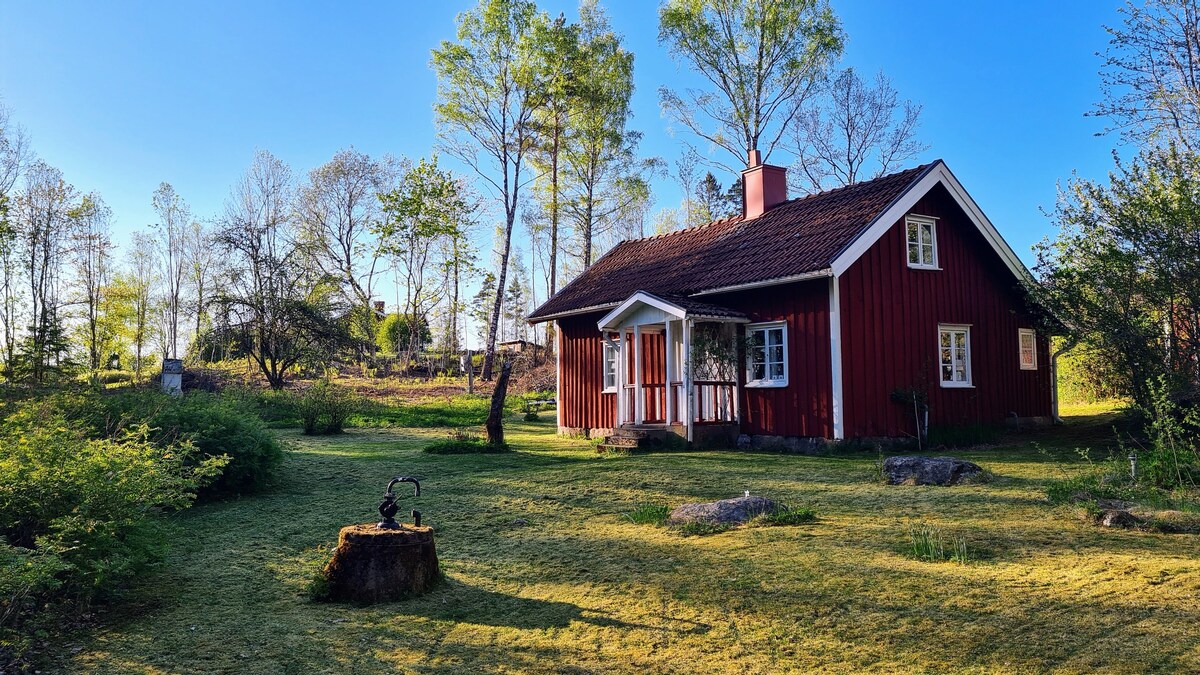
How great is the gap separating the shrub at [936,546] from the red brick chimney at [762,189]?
12725 millimetres

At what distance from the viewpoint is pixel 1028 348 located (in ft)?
55.1

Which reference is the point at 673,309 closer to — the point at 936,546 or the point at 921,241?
the point at 921,241

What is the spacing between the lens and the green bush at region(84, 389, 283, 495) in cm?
948

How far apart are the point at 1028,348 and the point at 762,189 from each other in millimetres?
6703

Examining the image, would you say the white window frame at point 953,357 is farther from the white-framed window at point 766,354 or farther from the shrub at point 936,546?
the shrub at point 936,546

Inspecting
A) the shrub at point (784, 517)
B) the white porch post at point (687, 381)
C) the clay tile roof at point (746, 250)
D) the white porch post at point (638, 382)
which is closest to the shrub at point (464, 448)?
the white porch post at point (638, 382)

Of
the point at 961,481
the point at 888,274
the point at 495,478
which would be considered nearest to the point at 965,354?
the point at 888,274

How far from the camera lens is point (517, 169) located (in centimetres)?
2336

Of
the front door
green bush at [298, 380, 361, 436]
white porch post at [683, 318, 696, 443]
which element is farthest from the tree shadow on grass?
green bush at [298, 380, 361, 436]

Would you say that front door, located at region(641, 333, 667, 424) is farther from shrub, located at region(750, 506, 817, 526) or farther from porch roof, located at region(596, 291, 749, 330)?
shrub, located at region(750, 506, 817, 526)

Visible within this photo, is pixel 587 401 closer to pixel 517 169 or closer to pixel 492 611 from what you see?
pixel 517 169

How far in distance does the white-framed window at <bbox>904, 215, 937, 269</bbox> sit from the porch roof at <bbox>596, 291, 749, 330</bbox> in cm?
345

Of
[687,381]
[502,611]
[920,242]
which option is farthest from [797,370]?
[502,611]

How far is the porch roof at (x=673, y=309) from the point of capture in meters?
14.1
